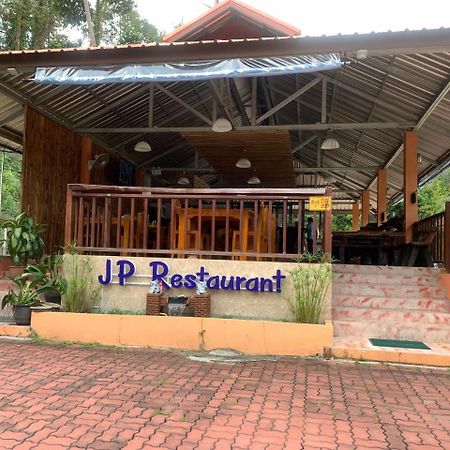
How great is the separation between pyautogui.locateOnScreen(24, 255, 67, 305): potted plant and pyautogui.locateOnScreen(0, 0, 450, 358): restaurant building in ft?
1.50

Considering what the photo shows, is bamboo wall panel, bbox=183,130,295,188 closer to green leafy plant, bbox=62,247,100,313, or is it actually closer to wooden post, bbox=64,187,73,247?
wooden post, bbox=64,187,73,247

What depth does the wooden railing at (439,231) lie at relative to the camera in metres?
6.39

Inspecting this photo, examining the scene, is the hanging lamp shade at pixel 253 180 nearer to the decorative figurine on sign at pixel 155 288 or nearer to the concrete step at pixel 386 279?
the concrete step at pixel 386 279

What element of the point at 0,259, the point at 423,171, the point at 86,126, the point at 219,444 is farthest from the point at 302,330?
the point at 423,171

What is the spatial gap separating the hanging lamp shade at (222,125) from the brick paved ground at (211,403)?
4822mm

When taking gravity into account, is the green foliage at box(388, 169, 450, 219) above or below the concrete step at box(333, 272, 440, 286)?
above

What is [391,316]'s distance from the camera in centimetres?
566

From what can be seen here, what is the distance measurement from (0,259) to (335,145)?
654 centimetres

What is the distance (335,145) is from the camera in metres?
9.90

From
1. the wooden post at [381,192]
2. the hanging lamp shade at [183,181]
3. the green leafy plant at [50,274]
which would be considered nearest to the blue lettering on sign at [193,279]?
the green leafy plant at [50,274]

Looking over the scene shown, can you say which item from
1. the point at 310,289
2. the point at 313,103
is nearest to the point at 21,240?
the point at 310,289

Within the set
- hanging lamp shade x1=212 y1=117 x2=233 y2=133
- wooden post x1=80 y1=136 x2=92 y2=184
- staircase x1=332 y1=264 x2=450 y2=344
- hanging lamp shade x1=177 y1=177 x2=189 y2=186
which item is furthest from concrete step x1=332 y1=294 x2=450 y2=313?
hanging lamp shade x1=177 y1=177 x2=189 y2=186

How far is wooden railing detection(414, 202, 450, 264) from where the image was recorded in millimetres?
6391

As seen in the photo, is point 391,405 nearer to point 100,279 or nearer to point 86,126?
point 100,279
